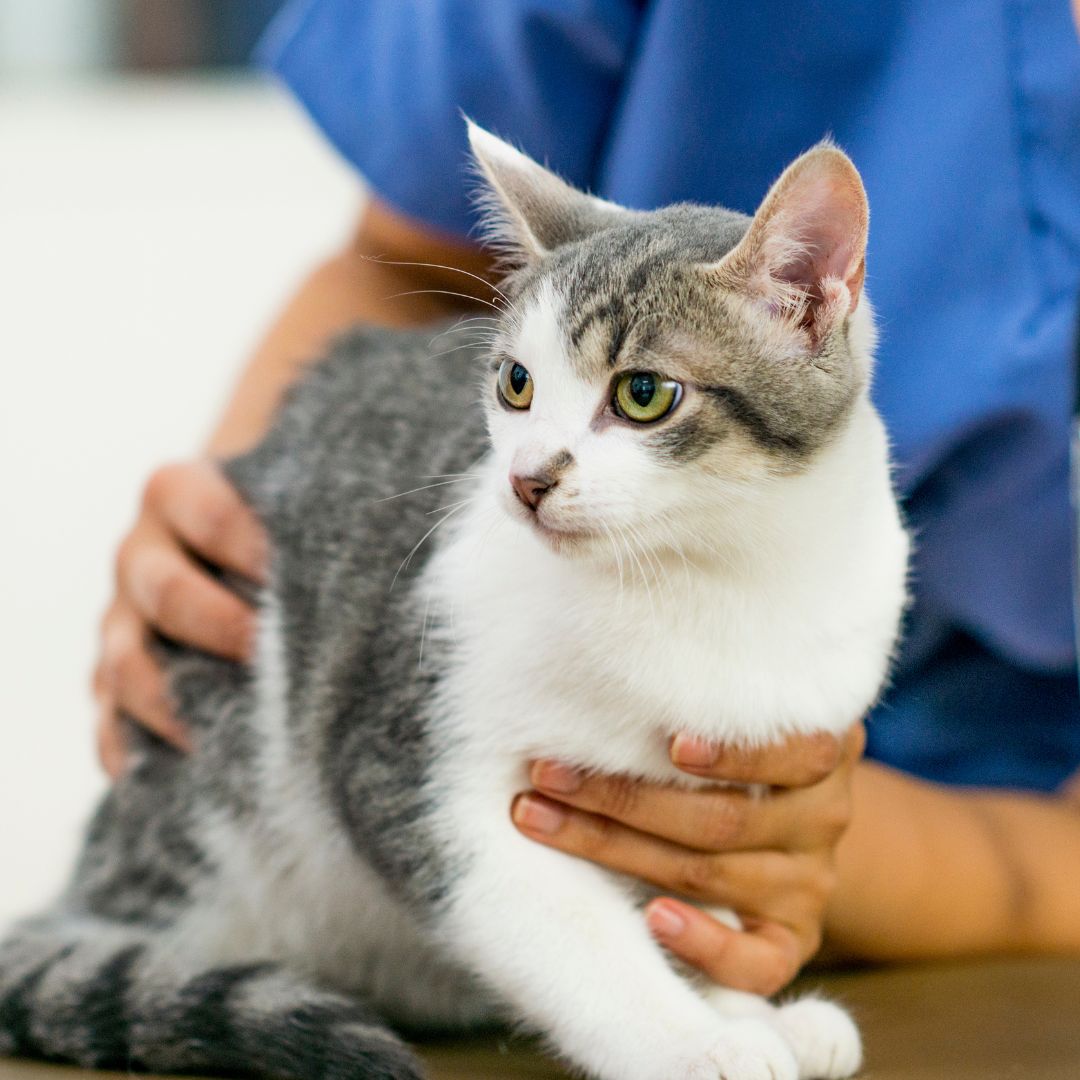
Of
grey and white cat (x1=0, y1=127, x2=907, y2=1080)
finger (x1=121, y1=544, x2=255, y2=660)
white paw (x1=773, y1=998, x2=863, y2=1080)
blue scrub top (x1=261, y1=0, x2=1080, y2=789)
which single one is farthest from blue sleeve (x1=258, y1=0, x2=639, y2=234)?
white paw (x1=773, y1=998, x2=863, y2=1080)

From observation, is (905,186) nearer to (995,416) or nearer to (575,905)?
(995,416)

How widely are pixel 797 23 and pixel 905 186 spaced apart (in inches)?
7.2

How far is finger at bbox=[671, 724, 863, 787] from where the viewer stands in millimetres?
919

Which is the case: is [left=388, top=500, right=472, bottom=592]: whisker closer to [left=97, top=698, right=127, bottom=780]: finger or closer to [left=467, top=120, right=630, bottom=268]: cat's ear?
[left=467, top=120, right=630, bottom=268]: cat's ear

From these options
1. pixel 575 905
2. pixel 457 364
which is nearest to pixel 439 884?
pixel 575 905

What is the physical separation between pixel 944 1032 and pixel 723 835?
0.21 metres

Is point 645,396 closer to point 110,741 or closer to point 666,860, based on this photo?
point 666,860

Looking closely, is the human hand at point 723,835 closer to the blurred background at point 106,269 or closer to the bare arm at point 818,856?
the bare arm at point 818,856

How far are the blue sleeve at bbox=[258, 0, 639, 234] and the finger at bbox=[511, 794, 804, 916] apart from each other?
678mm

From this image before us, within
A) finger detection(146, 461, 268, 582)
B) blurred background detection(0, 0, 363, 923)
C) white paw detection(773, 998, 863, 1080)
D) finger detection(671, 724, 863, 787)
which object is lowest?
white paw detection(773, 998, 863, 1080)

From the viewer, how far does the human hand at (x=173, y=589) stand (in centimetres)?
121

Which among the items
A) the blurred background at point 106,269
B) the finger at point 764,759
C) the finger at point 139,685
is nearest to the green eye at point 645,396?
the finger at point 764,759

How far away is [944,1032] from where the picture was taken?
0.96 meters

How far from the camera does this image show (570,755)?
93 centimetres
